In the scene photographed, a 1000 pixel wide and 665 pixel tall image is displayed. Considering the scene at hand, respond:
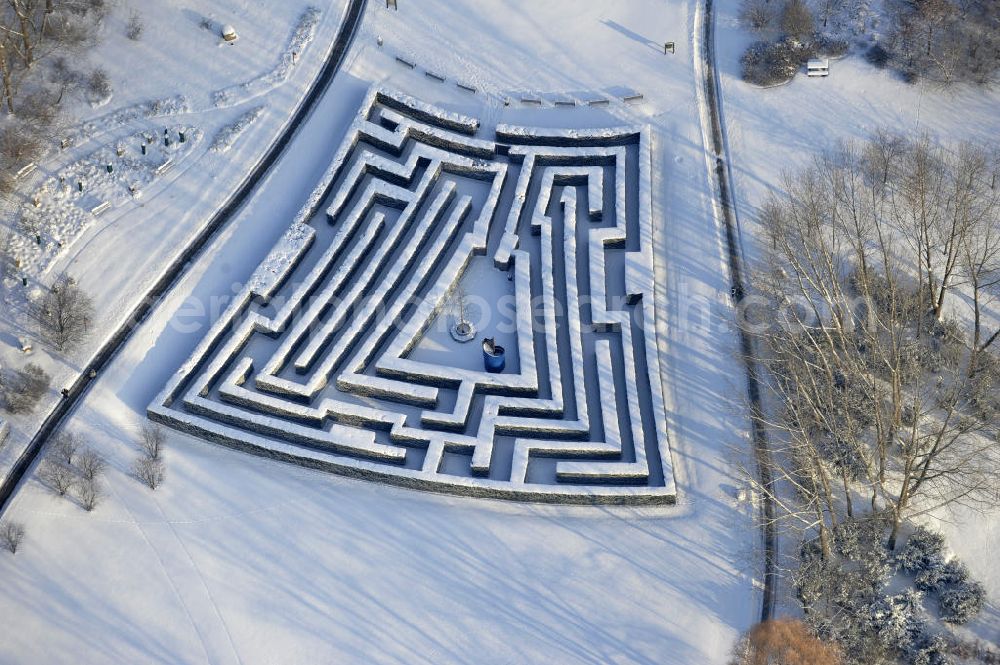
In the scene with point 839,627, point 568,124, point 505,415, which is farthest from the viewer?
point 568,124

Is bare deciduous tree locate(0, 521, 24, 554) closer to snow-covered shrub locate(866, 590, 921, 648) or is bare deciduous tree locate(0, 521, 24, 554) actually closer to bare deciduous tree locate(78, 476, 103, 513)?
bare deciduous tree locate(78, 476, 103, 513)

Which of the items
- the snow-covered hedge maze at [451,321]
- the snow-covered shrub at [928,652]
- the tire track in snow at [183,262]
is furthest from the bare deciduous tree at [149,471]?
the snow-covered shrub at [928,652]

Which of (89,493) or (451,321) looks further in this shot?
(451,321)

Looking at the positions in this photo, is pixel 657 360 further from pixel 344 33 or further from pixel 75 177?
pixel 75 177


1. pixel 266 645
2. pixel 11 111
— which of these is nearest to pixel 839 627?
pixel 266 645

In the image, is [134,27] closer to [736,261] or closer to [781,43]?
[736,261]

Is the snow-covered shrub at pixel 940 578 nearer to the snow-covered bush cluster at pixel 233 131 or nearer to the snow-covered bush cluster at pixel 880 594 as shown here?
the snow-covered bush cluster at pixel 880 594

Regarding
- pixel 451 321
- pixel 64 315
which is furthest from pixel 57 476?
pixel 451 321
